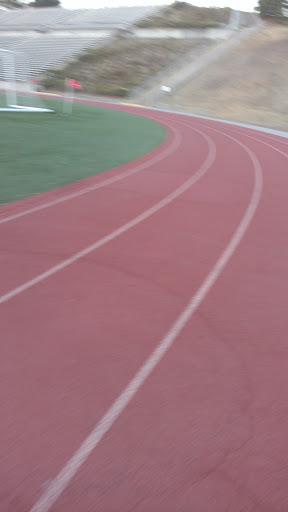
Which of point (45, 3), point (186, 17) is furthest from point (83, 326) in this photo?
point (45, 3)

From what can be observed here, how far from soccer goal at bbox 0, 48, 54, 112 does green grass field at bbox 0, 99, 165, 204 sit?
10.4ft

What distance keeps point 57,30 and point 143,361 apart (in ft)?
165

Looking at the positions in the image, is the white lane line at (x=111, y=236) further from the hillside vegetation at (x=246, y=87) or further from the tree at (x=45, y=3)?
the tree at (x=45, y=3)

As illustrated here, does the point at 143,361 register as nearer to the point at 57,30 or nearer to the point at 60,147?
the point at 60,147

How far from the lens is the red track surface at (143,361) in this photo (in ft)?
Answer: 6.73

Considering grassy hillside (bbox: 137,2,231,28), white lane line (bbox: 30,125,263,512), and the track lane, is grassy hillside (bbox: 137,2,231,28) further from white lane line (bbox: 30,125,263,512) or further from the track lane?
white lane line (bbox: 30,125,263,512)

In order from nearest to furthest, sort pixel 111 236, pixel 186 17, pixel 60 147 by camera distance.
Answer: pixel 111 236, pixel 60 147, pixel 186 17

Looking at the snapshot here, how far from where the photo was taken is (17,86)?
31469mm

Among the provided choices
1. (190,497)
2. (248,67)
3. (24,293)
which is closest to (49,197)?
(24,293)

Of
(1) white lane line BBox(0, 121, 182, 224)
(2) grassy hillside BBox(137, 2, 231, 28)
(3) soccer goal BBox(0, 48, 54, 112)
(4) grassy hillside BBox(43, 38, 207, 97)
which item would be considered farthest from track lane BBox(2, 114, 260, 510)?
(2) grassy hillside BBox(137, 2, 231, 28)

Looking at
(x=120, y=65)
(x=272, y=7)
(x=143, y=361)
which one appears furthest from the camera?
(x=272, y=7)

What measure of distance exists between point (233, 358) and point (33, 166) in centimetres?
606

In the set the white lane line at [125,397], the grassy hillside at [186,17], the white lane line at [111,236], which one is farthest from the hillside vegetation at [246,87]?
the white lane line at [125,397]

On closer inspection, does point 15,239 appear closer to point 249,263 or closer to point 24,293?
point 24,293
